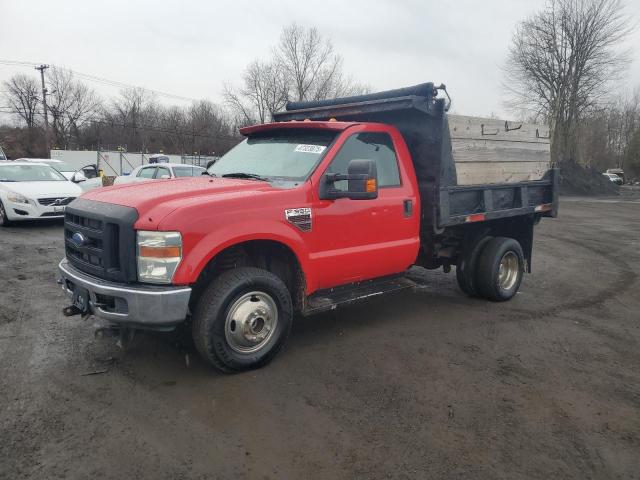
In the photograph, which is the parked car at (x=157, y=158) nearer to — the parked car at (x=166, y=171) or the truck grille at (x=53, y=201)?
the parked car at (x=166, y=171)

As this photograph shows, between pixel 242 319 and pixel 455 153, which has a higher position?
pixel 455 153

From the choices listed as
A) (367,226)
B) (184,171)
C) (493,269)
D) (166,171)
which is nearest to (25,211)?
(166,171)

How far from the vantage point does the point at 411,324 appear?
5262mm

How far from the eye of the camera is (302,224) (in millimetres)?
4156

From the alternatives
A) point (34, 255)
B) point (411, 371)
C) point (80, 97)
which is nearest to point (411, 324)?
point (411, 371)

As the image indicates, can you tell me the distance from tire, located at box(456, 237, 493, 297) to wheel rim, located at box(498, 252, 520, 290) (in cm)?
41

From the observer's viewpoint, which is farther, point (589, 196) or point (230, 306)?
point (589, 196)

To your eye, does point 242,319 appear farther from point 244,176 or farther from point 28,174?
point 28,174

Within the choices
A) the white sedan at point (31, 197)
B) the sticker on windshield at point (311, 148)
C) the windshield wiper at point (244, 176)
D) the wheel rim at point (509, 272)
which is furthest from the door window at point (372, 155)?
the white sedan at point (31, 197)

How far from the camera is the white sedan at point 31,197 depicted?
10680 mm

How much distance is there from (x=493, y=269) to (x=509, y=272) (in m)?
0.62

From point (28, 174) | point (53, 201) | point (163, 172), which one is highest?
point (163, 172)

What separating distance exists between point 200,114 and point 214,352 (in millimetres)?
69295

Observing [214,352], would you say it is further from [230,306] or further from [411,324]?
[411,324]
